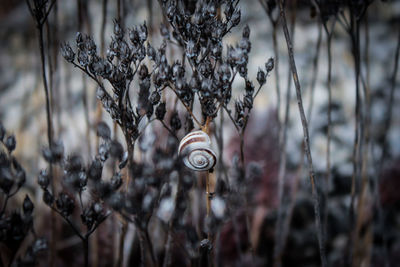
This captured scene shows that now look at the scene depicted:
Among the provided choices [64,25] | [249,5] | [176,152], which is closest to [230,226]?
[176,152]

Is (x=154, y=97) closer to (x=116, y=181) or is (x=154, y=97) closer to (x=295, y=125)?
(x=116, y=181)

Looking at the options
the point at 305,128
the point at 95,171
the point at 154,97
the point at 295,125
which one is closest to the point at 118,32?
the point at 154,97

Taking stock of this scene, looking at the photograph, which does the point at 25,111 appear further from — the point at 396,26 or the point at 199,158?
the point at 396,26

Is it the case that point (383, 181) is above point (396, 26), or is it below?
below

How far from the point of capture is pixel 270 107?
201 centimetres

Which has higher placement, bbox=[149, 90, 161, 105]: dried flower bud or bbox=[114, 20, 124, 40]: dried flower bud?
bbox=[114, 20, 124, 40]: dried flower bud

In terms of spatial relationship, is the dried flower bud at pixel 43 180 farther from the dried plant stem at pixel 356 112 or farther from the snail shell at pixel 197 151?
the dried plant stem at pixel 356 112

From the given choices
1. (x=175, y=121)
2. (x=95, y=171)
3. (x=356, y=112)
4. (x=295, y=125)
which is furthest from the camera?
(x=295, y=125)

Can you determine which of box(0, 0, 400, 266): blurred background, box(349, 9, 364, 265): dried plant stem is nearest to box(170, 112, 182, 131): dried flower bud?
box(349, 9, 364, 265): dried plant stem

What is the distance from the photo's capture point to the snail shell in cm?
66

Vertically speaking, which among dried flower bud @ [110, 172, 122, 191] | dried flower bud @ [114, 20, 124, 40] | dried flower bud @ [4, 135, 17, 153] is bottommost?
dried flower bud @ [110, 172, 122, 191]

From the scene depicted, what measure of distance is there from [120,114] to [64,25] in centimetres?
220

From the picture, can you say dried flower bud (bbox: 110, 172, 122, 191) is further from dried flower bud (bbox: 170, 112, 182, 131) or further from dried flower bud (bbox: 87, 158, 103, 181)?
dried flower bud (bbox: 170, 112, 182, 131)

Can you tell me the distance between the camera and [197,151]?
669 millimetres
